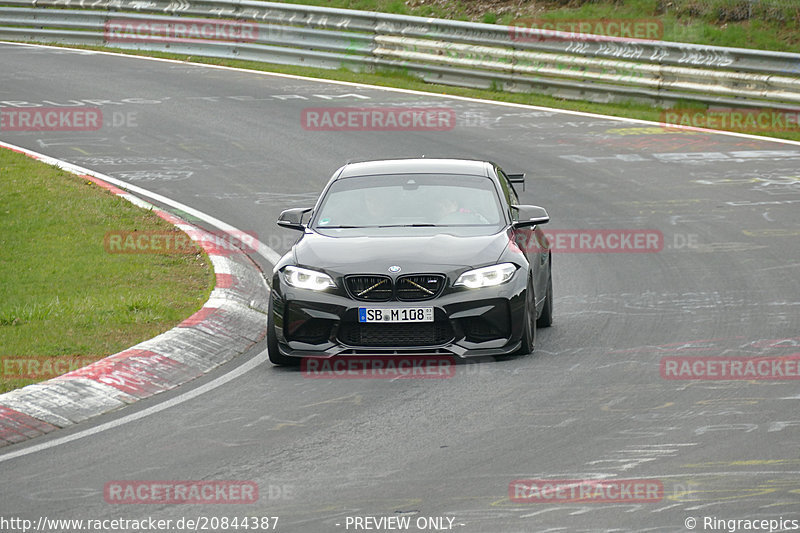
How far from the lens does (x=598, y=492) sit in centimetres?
672

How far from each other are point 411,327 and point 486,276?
2.32 ft

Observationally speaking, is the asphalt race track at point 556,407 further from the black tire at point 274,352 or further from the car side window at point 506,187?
the car side window at point 506,187

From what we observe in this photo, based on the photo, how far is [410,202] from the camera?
436 inches

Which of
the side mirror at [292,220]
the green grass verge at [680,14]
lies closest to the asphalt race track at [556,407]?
the side mirror at [292,220]

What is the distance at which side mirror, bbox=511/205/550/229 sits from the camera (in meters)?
10.8

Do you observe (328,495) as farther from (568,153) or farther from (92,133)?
(92,133)

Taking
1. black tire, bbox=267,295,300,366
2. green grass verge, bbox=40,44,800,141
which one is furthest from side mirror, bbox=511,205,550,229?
green grass verge, bbox=40,44,800,141

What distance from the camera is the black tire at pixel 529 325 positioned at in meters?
9.94

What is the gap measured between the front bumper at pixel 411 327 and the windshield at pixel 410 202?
1183 millimetres

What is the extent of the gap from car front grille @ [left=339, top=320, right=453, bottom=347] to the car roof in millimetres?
2184
